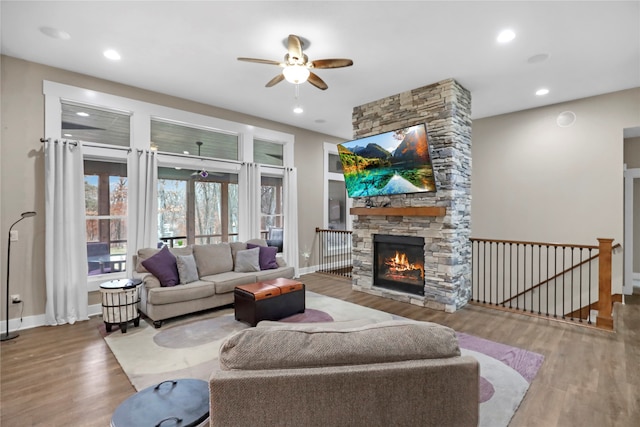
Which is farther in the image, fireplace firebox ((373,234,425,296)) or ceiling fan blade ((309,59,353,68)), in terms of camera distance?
fireplace firebox ((373,234,425,296))

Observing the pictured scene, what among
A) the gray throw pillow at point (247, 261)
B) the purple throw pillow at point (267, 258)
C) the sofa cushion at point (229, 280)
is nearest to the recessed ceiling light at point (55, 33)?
the sofa cushion at point (229, 280)

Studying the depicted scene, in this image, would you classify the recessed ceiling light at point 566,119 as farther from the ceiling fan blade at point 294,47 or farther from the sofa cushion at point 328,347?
the sofa cushion at point 328,347

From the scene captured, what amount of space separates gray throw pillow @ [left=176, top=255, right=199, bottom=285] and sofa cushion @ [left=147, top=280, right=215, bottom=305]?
0.08 metres

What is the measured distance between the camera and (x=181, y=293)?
3820 mm

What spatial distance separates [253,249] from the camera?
16.3ft

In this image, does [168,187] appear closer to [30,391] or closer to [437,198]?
[30,391]

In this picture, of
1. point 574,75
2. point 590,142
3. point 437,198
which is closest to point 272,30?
point 437,198

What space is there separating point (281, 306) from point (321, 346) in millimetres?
2765

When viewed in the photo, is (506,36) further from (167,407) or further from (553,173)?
(167,407)

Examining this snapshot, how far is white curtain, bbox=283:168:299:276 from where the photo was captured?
6.37 m

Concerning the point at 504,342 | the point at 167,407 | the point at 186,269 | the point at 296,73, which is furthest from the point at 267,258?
the point at 167,407

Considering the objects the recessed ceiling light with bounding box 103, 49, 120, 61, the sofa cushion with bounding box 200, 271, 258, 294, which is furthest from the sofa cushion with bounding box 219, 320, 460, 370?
the recessed ceiling light with bounding box 103, 49, 120, 61

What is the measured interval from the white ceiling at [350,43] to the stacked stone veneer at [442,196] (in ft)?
0.87

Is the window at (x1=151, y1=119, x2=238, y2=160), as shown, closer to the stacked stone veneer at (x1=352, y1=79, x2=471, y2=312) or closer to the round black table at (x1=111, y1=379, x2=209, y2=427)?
the stacked stone veneer at (x1=352, y1=79, x2=471, y2=312)
